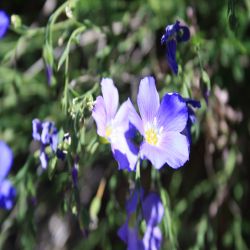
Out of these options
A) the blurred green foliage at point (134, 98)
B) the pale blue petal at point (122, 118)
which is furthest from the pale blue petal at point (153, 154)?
the blurred green foliage at point (134, 98)

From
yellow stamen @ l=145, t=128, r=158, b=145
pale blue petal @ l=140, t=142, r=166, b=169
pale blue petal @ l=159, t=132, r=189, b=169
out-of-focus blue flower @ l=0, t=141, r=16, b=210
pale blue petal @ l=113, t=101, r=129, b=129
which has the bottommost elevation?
out-of-focus blue flower @ l=0, t=141, r=16, b=210

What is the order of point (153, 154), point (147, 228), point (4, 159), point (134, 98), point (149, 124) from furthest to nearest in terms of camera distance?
point (134, 98), point (4, 159), point (147, 228), point (149, 124), point (153, 154)

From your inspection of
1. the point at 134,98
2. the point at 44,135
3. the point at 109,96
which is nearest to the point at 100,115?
the point at 109,96

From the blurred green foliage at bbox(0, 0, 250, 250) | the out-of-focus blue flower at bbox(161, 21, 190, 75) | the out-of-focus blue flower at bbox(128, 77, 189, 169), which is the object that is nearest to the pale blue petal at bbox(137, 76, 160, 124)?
the out-of-focus blue flower at bbox(128, 77, 189, 169)

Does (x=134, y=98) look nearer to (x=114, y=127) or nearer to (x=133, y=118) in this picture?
(x=114, y=127)

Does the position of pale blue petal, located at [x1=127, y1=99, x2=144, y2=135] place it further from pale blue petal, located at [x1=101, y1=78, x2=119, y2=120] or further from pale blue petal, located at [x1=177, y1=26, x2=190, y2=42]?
pale blue petal, located at [x1=177, y1=26, x2=190, y2=42]

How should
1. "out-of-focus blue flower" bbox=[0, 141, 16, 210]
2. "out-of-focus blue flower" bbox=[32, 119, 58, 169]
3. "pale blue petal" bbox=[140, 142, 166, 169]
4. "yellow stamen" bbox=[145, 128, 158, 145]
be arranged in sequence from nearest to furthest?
"pale blue petal" bbox=[140, 142, 166, 169], "yellow stamen" bbox=[145, 128, 158, 145], "out-of-focus blue flower" bbox=[32, 119, 58, 169], "out-of-focus blue flower" bbox=[0, 141, 16, 210]

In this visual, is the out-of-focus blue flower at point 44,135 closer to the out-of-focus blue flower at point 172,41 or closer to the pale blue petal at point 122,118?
the pale blue petal at point 122,118
